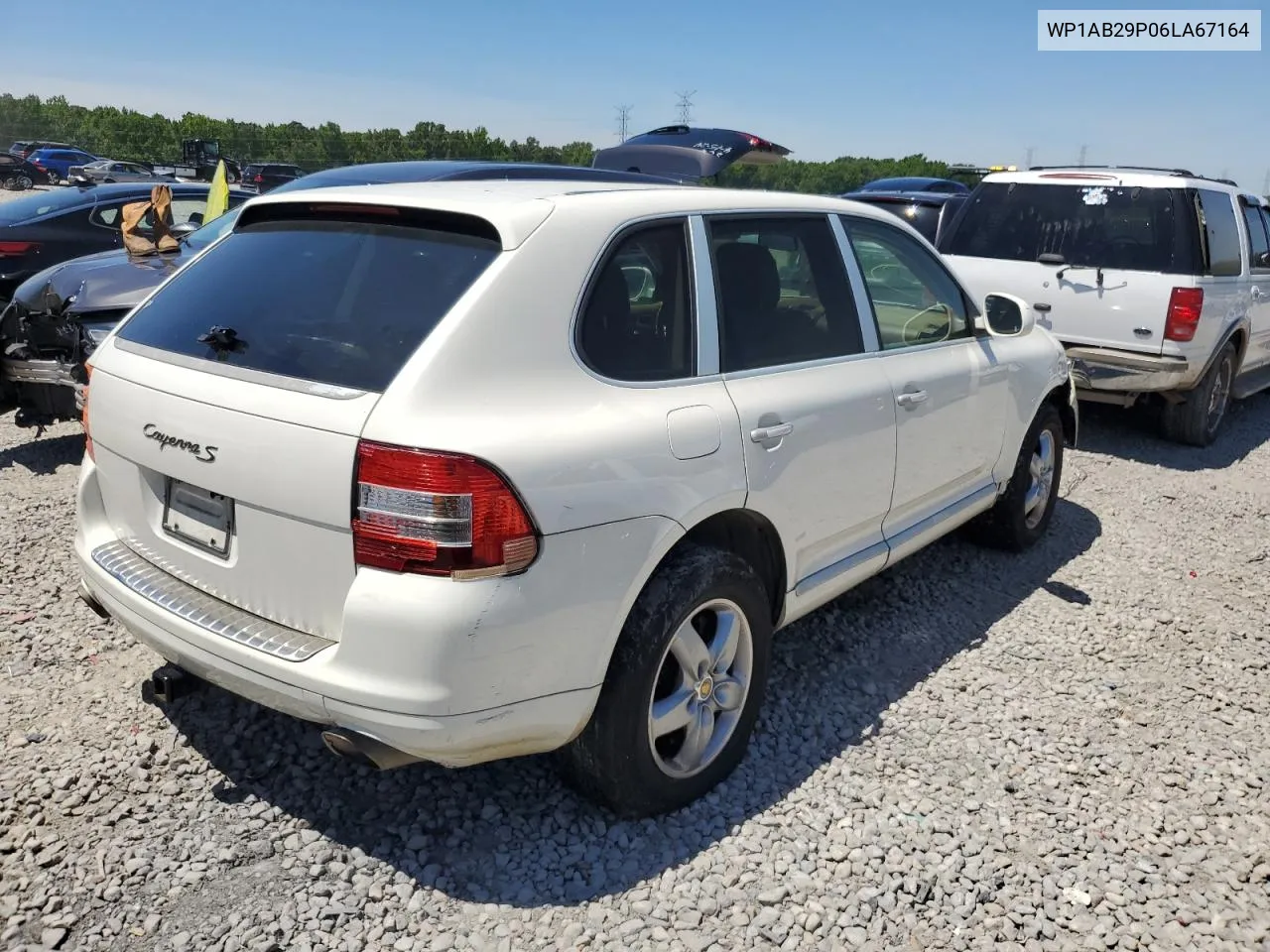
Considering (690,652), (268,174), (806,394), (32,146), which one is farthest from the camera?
(32,146)

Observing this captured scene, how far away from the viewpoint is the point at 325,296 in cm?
264

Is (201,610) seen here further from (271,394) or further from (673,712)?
(673,712)

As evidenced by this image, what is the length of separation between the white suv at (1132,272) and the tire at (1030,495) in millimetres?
2231

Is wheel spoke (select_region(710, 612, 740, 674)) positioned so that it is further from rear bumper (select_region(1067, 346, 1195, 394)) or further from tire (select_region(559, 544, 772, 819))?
rear bumper (select_region(1067, 346, 1195, 394))

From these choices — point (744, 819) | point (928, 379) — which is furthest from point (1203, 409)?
point (744, 819)

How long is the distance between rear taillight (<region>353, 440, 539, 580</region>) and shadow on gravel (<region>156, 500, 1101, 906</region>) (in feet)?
3.18

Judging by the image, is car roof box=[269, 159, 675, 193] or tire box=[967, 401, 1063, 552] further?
car roof box=[269, 159, 675, 193]

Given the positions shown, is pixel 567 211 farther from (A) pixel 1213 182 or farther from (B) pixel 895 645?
(A) pixel 1213 182

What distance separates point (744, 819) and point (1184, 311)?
5697 mm

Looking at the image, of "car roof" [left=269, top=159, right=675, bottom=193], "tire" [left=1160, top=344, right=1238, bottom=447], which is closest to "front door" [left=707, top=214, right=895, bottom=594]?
"car roof" [left=269, top=159, right=675, bottom=193]

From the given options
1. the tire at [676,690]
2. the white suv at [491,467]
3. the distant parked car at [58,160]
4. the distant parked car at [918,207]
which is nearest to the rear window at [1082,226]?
the distant parked car at [918,207]

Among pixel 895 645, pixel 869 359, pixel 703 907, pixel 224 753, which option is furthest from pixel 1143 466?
pixel 224 753

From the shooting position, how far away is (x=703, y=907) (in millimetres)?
2600

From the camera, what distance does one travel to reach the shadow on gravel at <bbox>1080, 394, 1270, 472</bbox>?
294 inches
